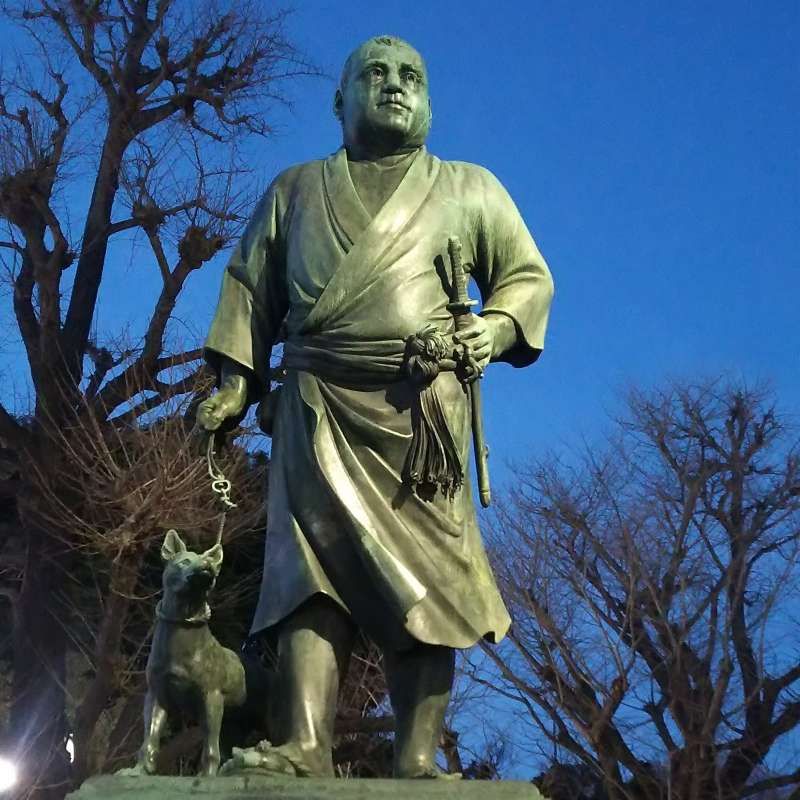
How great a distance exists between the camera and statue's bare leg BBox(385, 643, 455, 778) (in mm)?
3861

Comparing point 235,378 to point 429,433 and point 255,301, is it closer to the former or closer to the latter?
point 255,301

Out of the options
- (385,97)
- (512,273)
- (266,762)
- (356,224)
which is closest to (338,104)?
(385,97)

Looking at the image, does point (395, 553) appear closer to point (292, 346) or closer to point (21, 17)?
point (292, 346)

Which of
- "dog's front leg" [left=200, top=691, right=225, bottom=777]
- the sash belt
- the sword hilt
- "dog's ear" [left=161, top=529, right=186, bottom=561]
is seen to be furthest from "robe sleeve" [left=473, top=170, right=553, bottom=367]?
"dog's front leg" [left=200, top=691, right=225, bottom=777]

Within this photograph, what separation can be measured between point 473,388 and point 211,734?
141 centimetres

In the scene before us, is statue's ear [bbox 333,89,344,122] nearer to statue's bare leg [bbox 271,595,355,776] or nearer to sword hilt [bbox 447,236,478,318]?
sword hilt [bbox 447,236,478,318]

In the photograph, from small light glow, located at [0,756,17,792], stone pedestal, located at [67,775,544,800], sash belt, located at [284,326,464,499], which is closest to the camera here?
stone pedestal, located at [67,775,544,800]

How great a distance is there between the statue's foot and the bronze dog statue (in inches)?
9.4

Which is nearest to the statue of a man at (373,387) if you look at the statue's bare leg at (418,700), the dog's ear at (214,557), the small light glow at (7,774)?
the statue's bare leg at (418,700)

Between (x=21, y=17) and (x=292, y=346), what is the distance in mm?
14106

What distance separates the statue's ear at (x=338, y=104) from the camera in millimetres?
4750

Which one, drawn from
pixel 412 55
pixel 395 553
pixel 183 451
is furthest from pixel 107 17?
pixel 395 553

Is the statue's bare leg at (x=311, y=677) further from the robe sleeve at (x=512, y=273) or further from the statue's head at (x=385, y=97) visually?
the statue's head at (x=385, y=97)

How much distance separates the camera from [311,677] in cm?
391
